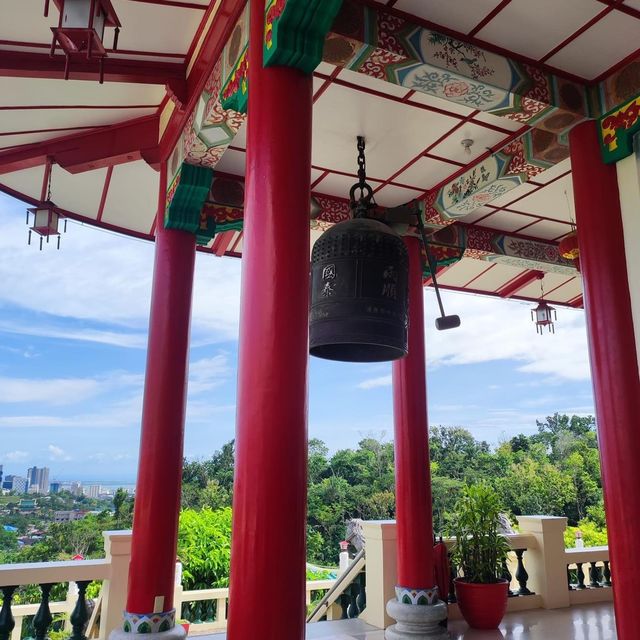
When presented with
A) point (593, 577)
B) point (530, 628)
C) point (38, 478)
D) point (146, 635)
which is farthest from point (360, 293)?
point (38, 478)

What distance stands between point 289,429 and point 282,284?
581mm

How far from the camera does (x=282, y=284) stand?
7.84 ft

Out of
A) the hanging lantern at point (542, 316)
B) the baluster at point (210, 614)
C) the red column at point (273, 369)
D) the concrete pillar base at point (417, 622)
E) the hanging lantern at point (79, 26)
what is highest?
the hanging lantern at point (542, 316)

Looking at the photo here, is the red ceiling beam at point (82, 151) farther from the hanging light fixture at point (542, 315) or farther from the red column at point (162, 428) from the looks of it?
the hanging light fixture at point (542, 315)

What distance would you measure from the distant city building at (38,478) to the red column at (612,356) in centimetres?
4644

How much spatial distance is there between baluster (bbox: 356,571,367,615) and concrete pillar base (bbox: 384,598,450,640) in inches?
25.1

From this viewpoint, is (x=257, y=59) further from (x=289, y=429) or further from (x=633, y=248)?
(x=633, y=248)

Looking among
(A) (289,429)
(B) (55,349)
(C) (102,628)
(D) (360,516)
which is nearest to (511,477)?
(D) (360,516)

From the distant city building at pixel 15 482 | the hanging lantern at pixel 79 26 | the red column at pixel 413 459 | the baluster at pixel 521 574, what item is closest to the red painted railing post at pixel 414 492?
the red column at pixel 413 459

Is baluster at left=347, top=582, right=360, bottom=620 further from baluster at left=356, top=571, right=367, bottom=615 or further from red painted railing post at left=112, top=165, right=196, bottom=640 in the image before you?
red painted railing post at left=112, top=165, right=196, bottom=640

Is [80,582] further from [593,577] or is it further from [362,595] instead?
[593,577]

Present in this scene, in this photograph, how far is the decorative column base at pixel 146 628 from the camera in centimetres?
382

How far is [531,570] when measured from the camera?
589cm

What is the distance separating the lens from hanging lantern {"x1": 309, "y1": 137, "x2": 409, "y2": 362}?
2.89 m
